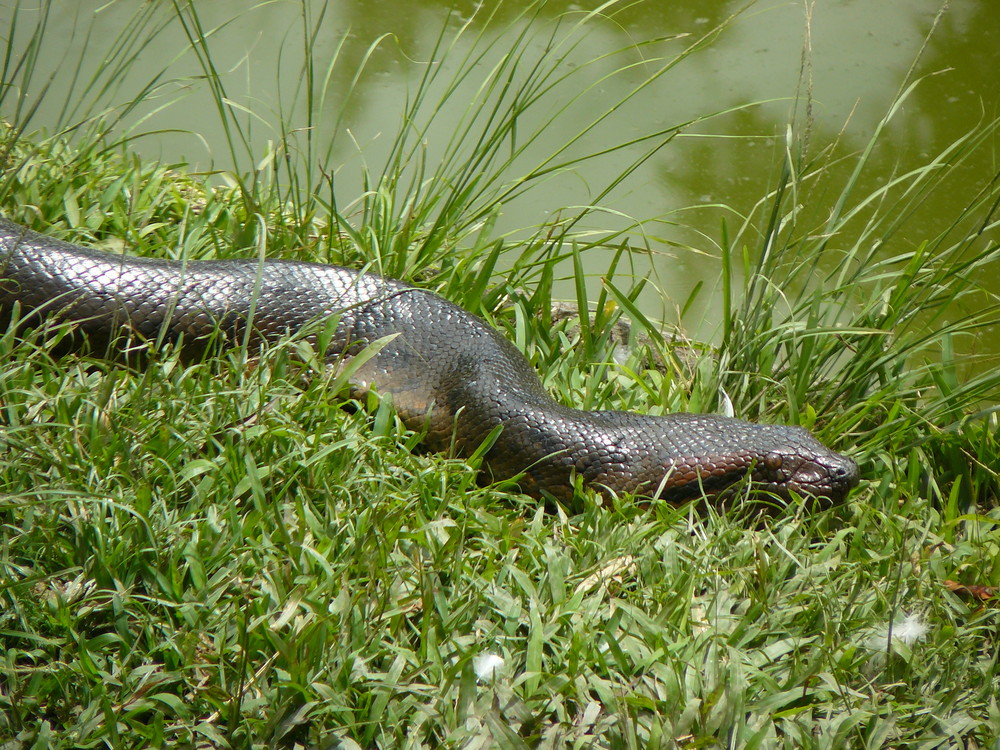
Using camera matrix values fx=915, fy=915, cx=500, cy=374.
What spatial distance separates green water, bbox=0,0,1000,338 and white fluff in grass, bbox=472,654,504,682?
7.21ft

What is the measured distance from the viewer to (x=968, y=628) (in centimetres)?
229

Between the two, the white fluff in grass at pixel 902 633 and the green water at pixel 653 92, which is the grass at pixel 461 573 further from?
the green water at pixel 653 92

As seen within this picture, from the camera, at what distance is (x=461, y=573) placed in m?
2.24

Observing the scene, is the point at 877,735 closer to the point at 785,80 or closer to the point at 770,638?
the point at 770,638

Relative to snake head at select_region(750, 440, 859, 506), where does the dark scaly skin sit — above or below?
above

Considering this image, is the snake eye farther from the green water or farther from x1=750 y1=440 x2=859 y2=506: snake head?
the green water

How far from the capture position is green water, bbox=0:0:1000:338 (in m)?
4.62

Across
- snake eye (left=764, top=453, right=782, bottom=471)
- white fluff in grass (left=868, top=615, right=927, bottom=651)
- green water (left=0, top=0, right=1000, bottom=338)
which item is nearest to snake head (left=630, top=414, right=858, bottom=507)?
snake eye (left=764, top=453, right=782, bottom=471)

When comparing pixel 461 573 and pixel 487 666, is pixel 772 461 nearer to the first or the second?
pixel 461 573

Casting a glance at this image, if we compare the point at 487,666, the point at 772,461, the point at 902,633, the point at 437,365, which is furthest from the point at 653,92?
the point at 487,666

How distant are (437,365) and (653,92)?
3204 mm

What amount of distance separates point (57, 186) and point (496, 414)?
7.01 ft

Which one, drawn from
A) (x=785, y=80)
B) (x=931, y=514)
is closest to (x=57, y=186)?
(x=931, y=514)

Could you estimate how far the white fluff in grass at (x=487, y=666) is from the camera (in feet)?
6.49
